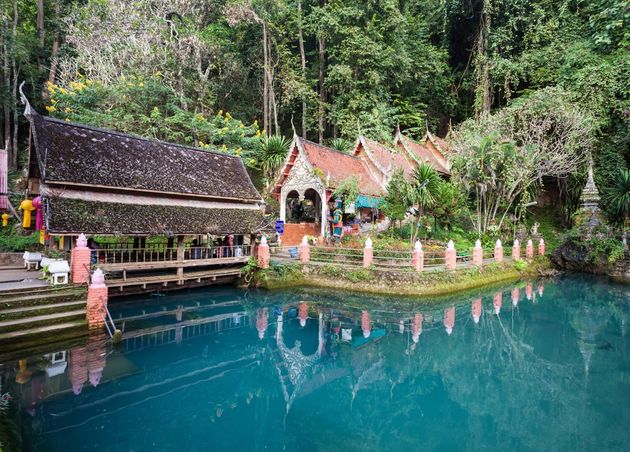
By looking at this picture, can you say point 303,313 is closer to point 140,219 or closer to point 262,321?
point 262,321

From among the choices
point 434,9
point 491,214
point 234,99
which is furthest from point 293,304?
point 434,9

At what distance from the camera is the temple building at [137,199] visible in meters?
10.1

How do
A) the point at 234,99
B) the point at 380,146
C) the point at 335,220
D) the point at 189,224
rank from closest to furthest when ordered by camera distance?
the point at 189,224, the point at 335,220, the point at 380,146, the point at 234,99

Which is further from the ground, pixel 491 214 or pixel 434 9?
pixel 434 9

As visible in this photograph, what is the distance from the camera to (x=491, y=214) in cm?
1959

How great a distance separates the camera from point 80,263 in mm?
8938

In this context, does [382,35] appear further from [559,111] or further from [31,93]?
[31,93]

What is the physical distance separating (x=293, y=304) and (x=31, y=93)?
2580 centimetres

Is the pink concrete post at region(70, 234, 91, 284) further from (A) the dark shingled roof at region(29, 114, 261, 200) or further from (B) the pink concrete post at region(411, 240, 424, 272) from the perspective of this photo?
(B) the pink concrete post at region(411, 240, 424, 272)

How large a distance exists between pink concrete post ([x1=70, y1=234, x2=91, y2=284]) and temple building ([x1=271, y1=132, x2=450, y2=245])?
999cm

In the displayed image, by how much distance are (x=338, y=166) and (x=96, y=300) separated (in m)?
13.1

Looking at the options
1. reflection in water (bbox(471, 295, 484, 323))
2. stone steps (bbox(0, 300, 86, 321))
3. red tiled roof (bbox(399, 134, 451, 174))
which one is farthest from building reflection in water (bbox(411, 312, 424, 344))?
red tiled roof (bbox(399, 134, 451, 174))

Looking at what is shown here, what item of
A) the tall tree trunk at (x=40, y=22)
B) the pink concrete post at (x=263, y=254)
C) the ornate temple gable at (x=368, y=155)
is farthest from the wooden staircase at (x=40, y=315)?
the tall tree trunk at (x=40, y=22)

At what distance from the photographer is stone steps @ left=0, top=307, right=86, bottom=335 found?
7.36m
